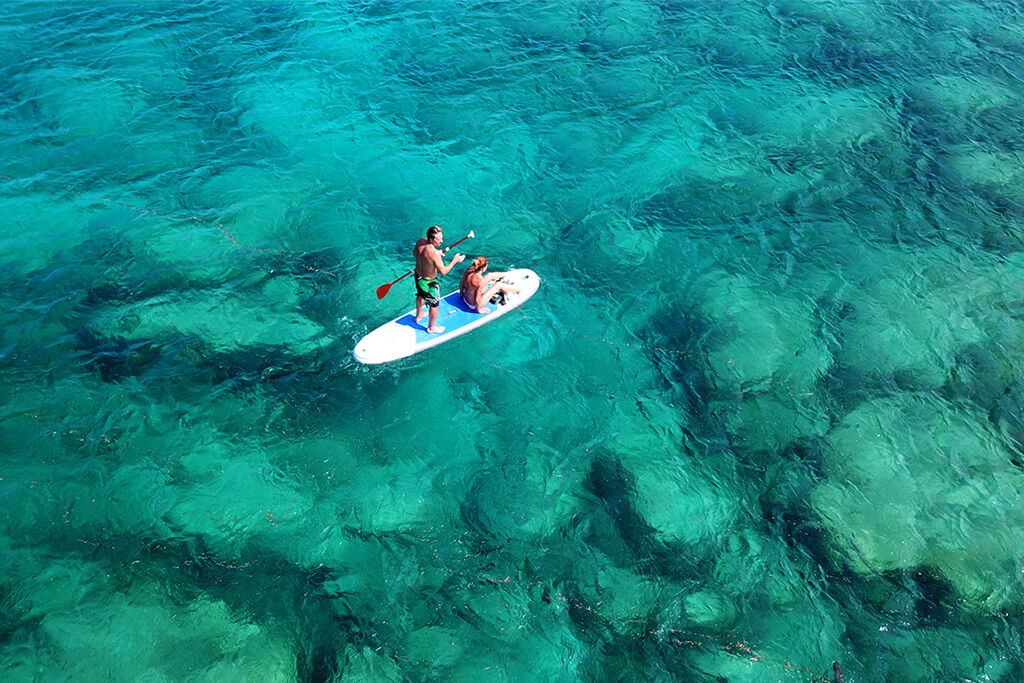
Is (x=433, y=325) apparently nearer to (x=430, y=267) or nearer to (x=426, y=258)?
(x=430, y=267)

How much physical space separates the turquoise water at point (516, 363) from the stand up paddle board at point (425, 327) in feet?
1.27

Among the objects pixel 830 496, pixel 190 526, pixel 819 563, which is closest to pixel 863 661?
pixel 819 563

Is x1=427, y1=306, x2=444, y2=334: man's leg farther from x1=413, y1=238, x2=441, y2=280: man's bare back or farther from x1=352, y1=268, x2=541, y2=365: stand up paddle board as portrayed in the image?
x1=413, y1=238, x2=441, y2=280: man's bare back

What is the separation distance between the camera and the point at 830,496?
1130 centimetres

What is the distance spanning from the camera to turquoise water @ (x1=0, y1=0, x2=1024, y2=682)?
9.85 meters

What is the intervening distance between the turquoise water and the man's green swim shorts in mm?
1327

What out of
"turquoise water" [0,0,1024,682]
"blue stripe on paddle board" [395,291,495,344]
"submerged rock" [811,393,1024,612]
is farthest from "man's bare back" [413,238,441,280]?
"submerged rock" [811,393,1024,612]

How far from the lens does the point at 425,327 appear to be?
43.5 ft

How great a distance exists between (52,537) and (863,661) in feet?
40.1

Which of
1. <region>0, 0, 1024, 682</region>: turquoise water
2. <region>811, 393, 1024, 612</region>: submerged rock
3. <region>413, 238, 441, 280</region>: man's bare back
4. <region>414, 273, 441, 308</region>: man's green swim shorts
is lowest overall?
<region>811, 393, 1024, 612</region>: submerged rock

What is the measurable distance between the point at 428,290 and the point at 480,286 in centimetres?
113

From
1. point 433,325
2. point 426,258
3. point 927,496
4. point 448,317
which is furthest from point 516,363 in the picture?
point 927,496

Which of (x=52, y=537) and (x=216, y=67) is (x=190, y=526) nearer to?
(x=52, y=537)

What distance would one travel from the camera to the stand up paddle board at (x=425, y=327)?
1288 centimetres
